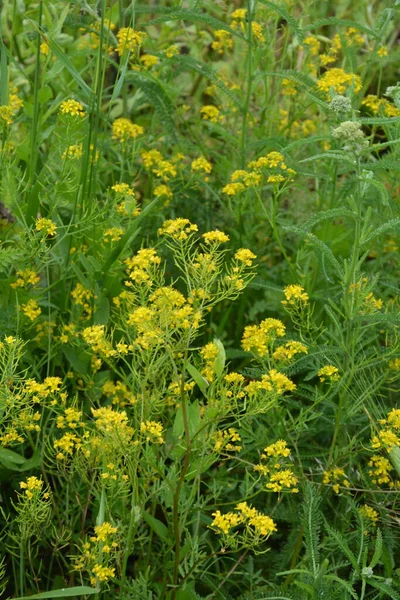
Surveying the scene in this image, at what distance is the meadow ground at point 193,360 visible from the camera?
182 cm

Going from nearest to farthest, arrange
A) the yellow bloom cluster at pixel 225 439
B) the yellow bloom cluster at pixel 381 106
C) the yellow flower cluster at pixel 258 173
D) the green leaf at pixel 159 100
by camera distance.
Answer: the yellow bloom cluster at pixel 225 439 < the yellow flower cluster at pixel 258 173 < the yellow bloom cluster at pixel 381 106 < the green leaf at pixel 159 100

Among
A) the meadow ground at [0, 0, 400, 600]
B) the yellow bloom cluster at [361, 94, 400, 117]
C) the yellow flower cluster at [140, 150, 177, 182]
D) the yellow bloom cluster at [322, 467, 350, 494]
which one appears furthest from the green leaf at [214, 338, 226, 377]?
the yellow bloom cluster at [361, 94, 400, 117]

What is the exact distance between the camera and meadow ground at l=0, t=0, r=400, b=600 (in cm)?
182

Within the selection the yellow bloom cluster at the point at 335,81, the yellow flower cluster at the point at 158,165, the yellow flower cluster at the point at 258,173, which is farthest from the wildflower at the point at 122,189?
the yellow bloom cluster at the point at 335,81

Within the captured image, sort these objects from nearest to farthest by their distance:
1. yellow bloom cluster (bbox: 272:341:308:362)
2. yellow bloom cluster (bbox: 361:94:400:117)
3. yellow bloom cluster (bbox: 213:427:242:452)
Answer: yellow bloom cluster (bbox: 213:427:242:452) → yellow bloom cluster (bbox: 272:341:308:362) → yellow bloom cluster (bbox: 361:94:400:117)

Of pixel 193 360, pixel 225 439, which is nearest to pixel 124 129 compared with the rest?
pixel 193 360

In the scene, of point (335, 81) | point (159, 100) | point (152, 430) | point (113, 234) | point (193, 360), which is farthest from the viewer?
point (159, 100)

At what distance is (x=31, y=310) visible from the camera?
2.15 meters

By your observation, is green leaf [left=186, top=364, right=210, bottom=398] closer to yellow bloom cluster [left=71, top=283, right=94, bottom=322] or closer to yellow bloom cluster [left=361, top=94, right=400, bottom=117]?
yellow bloom cluster [left=71, top=283, right=94, bottom=322]

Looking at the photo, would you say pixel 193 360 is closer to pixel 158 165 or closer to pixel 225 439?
pixel 225 439

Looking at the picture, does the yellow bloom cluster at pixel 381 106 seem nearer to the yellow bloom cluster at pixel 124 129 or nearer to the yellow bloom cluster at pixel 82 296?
the yellow bloom cluster at pixel 124 129

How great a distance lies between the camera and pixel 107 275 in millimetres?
2303

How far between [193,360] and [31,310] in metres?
0.44

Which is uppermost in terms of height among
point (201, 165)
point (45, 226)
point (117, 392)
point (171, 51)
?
point (171, 51)
